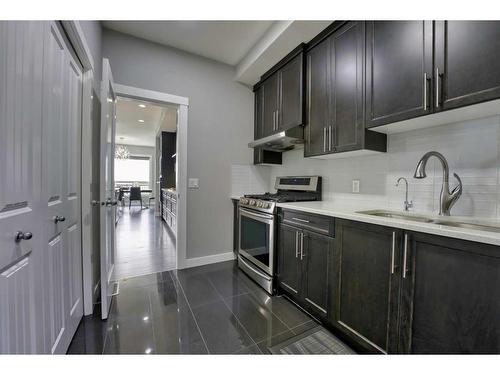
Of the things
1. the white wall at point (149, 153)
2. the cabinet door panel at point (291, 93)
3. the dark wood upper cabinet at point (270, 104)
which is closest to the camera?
the cabinet door panel at point (291, 93)

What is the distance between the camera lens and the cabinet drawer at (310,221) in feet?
4.90

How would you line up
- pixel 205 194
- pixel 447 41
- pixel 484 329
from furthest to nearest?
pixel 205 194, pixel 447 41, pixel 484 329

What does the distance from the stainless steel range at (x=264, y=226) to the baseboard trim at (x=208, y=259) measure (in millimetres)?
315

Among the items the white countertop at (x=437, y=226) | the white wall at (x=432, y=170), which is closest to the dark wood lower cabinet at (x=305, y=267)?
the white countertop at (x=437, y=226)

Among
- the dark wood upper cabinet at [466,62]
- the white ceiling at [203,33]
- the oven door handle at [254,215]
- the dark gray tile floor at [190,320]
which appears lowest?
the dark gray tile floor at [190,320]

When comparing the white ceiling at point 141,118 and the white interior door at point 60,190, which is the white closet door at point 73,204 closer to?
the white interior door at point 60,190

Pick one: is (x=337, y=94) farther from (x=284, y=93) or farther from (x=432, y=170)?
(x=432, y=170)

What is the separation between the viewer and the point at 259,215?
7.25ft

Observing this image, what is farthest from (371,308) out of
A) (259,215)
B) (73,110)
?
(73,110)

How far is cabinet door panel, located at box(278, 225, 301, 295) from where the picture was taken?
1778 millimetres

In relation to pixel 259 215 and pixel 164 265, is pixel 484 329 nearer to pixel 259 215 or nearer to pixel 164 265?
pixel 259 215

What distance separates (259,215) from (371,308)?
124cm

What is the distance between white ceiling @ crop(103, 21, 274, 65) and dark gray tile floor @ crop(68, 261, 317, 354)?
266 centimetres

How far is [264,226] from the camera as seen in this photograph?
2.15 meters
